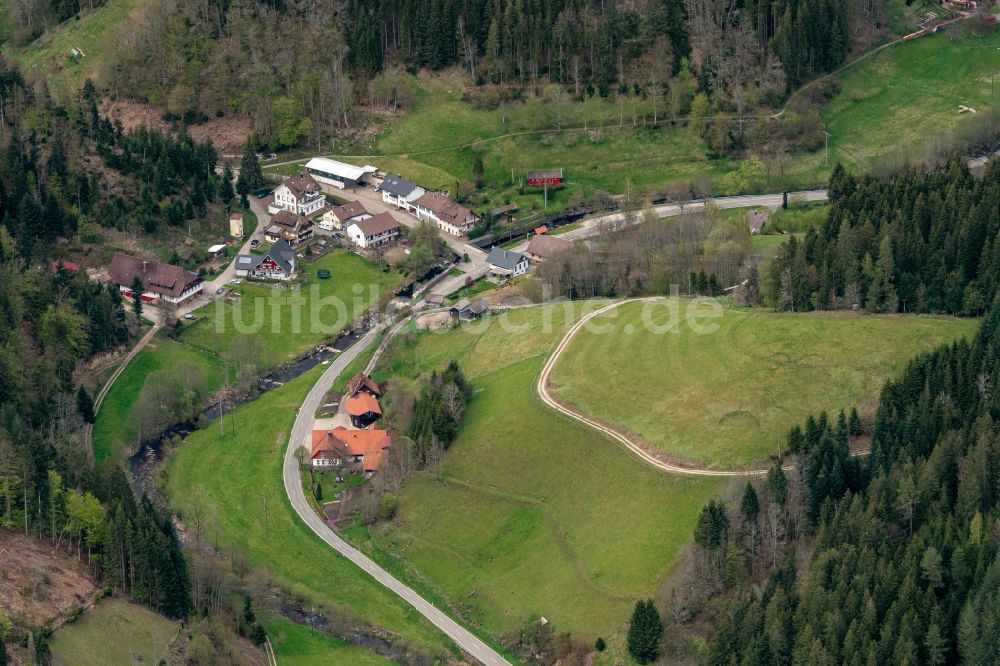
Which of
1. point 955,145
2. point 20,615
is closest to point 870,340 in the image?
Result: point 955,145

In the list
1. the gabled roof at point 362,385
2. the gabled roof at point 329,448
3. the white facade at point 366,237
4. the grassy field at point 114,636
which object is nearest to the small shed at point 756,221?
the white facade at point 366,237

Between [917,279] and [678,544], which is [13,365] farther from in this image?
[917,279]

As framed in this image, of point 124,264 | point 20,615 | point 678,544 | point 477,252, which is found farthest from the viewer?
point 477,252

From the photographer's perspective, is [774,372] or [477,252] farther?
[477,252]

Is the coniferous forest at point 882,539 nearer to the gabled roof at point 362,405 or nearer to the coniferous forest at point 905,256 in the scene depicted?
the coniferous forest at point 905,256

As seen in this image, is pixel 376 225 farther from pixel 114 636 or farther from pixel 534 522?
pixel 114 636

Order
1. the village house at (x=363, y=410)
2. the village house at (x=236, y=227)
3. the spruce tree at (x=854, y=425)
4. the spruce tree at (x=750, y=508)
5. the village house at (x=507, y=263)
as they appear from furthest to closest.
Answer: the village house at (x=236, y=227) < the village house at (x=507, y=263) < the village house at (x=363, y=410) < the spruce tree at (x=854, y=425) < the spruce tree at (x=750, y=508)

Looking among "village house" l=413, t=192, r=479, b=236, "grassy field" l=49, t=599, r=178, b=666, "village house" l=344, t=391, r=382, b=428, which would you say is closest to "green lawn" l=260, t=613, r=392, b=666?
"grassy field" l=49, t=599, r=178, b=666
